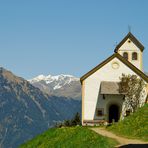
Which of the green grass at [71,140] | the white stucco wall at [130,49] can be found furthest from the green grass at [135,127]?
the white stucco wall at [130,49]

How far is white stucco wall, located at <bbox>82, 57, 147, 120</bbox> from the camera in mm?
66500

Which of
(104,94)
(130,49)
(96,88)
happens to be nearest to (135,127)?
(104,94)

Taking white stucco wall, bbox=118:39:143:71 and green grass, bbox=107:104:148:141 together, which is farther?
white stucco wall, bbox=118:39:143:71

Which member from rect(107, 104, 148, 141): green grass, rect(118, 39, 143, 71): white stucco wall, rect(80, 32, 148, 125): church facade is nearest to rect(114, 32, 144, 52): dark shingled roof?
rect(118, 39, 143, 71): white stucco wall

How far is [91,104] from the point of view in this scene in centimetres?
6662

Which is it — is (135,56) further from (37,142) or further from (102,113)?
(37,142)

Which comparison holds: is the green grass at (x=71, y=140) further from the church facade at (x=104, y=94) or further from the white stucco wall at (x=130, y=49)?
the white stucco wall at (x=130, y=49)

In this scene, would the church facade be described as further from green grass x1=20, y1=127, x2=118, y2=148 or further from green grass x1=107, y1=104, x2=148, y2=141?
green grass x1=20, y1=127, x2=118, y2=148

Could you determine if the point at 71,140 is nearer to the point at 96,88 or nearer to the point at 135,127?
the point at 135,127

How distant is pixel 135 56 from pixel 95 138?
45.1 m

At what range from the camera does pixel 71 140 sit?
36.9 metres

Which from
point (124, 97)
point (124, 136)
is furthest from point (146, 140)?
point (124, 97)

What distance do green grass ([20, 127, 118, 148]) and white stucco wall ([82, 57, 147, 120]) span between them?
21.2 meters

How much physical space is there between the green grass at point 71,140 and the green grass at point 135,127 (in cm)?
384
